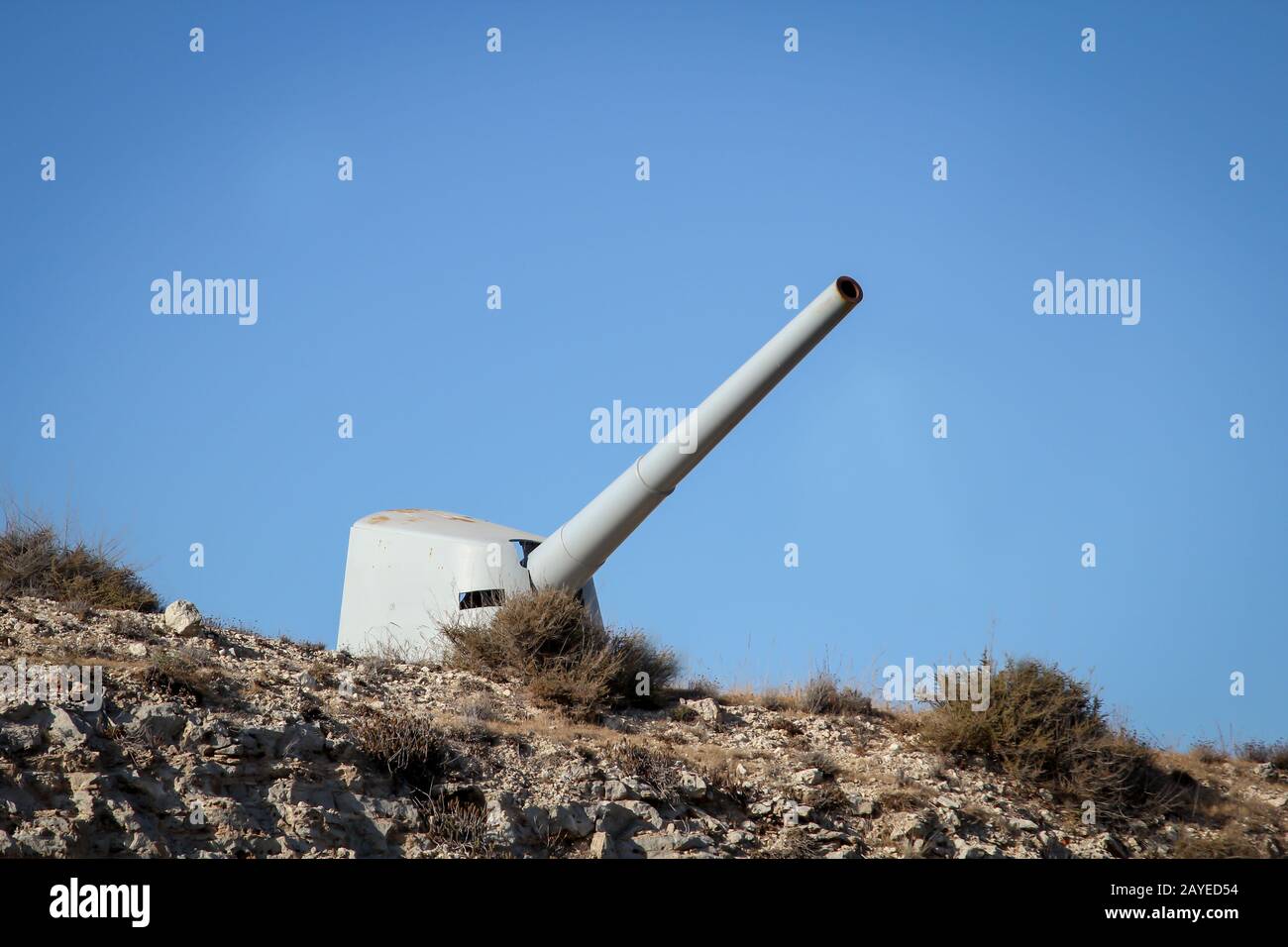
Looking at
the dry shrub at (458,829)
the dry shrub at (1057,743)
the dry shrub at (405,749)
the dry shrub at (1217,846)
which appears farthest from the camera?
the dry shrub at (1057,743)

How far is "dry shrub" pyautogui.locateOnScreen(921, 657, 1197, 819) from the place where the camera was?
10969 mm

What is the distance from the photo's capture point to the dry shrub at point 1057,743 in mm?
10969

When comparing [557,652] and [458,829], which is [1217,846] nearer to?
[557,652]

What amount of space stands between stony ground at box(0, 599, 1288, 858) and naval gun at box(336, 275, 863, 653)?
1057mm

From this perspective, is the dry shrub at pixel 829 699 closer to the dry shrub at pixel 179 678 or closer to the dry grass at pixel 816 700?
the dry grass at pixel 816 700

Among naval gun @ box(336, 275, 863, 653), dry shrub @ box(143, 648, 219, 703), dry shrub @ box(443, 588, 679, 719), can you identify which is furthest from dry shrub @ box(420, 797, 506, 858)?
naval gun @ box(336, 275, 863, 653)

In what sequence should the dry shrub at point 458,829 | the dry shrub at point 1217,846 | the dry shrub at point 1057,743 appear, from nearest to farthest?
1. the dry shrub at point 458,829
2. the dry shrub at point 1217,846
3. the dry shrub at point 1057,743

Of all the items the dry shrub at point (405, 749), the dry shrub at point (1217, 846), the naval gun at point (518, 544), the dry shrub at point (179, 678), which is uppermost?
the naval gun at point (518, 544)

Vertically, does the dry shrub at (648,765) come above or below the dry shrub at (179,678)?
below

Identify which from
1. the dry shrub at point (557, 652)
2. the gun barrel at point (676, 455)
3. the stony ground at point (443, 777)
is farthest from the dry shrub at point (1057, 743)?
the gun barrel at point (676, 455)

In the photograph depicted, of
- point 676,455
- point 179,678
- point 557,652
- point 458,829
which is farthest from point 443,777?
point 676,455

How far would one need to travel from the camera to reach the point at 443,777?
8883 mm

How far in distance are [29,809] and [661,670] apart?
634 centimetres

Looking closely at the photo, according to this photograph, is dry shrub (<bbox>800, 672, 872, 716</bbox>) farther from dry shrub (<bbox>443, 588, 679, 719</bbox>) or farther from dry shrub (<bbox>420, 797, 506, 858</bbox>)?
dry shrub (<bbox>420, 797, 506, 858</bbox>)
